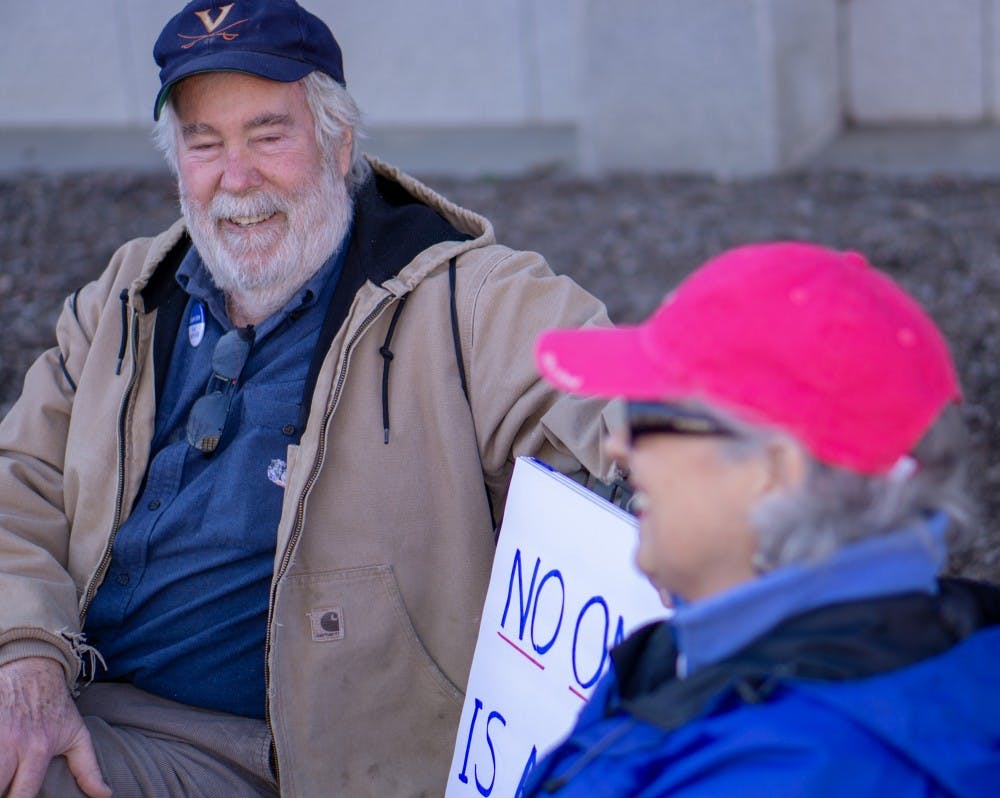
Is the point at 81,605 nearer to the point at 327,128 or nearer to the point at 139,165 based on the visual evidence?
the point at 327,128

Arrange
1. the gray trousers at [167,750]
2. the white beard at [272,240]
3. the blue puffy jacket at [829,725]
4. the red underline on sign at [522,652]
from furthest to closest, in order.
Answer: the white beard at [272,240], the gray trousers at [167,750], the red underline on sign at [522,652], the blue puffy jacket at [829,725]

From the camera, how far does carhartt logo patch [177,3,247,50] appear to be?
2814mm

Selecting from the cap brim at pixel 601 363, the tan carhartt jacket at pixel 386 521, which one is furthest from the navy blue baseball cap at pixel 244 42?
the cap brim at pixel 601 363

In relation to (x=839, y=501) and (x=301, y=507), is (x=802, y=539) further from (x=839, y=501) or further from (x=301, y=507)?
(x=301, y=507)

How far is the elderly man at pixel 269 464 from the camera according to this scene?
2551 millimetres

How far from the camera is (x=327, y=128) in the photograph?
2953 millimetres

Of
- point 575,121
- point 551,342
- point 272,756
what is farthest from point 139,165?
point 551,342

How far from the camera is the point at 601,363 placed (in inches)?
61.4

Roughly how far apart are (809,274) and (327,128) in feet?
5.67

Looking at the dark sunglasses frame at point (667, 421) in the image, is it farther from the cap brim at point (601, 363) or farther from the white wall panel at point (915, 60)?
the white wall panel at point (915, 60)

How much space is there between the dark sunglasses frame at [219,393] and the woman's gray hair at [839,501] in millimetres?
1558

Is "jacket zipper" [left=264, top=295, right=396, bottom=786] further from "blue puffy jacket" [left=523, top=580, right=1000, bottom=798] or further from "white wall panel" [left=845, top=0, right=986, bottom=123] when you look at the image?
"white wall panel" [left=845, top=0, right=986, bottom=123]

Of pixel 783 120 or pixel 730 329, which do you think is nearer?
pixel 730 329


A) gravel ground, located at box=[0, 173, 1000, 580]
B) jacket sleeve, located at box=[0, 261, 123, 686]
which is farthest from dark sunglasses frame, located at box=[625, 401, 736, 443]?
gravel ground, located at box=[0, 173, 1000, 580]
